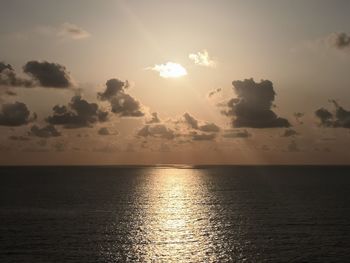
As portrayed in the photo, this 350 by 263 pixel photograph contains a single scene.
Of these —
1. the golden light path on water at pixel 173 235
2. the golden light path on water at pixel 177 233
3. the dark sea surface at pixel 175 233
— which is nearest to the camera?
the dark sea surface at pixel 175 233

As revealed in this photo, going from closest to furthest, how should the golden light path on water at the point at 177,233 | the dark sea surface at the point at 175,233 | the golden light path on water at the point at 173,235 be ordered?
the dark sea surface at the point at 175,233 < the golden light path on water at the point at 173,235 < the golden light path on water at the point at 177,233

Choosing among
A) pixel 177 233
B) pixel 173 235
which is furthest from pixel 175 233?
pixel 173 235

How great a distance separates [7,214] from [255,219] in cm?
7271

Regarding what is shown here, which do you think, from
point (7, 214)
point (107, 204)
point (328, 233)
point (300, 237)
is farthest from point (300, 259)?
point (107, 204)

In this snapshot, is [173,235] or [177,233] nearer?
[173,235]

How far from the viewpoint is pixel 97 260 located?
73.8 m

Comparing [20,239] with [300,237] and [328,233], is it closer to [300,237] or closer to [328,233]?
[300,237]

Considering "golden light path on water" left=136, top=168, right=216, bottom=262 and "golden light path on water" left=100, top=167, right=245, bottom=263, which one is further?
"golden light path on water" left=136, top=168, right=216, bottom=262

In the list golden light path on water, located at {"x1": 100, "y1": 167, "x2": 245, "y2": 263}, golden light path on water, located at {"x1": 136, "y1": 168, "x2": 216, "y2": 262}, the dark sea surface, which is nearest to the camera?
the dark sea surface

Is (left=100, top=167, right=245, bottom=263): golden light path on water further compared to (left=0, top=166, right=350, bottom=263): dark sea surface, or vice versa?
(left=100, top=167, right=245, bottom=263): golden light path on water

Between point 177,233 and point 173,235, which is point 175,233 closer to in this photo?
point 177,233

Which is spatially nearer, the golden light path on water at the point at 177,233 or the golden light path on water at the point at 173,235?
the golden light path on water at the point at 173,235

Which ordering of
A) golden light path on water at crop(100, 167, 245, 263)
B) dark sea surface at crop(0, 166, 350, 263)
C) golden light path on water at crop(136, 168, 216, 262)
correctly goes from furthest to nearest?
1. golden light path on water at crop(136, 168, 216, 262)
2. golden light path on water at crop(100, 167, 245, 263)
3. dark sea surface at crop(0, 166, 350, 263)

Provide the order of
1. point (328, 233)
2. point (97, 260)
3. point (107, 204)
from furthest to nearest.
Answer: point (107, 204) < point (328, 233) < point (97, 260)
